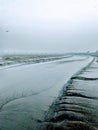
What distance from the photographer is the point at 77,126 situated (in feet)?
34.6

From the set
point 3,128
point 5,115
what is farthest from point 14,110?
point 3,128

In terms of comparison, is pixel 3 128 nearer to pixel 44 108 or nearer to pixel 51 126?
pixel 51 126

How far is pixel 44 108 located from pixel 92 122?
14.4ft

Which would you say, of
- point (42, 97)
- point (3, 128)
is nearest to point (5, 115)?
point (3, 128)

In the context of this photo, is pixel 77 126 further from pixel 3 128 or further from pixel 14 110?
pixel 14 110

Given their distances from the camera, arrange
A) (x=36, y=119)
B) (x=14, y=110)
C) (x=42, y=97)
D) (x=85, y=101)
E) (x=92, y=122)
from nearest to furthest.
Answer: (x=92, y=122) < (x=36, y=119) < (x=14, y=110) < (x=85, y=101) < (x=42, y=97)

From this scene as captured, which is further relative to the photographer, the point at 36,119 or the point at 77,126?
the point at 36,119

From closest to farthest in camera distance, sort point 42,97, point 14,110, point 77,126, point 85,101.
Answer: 1. point 77,126
2. point 14,110
3. point 85,101
4. point 42,97

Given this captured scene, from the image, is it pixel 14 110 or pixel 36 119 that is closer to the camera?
pixel 36 119

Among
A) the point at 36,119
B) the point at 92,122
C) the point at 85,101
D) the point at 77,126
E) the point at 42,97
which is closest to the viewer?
the point at 77,126

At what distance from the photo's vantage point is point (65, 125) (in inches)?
418

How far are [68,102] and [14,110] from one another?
126 inches

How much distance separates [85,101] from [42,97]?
4.21m

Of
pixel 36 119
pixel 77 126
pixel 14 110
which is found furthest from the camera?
pixel 14 110
